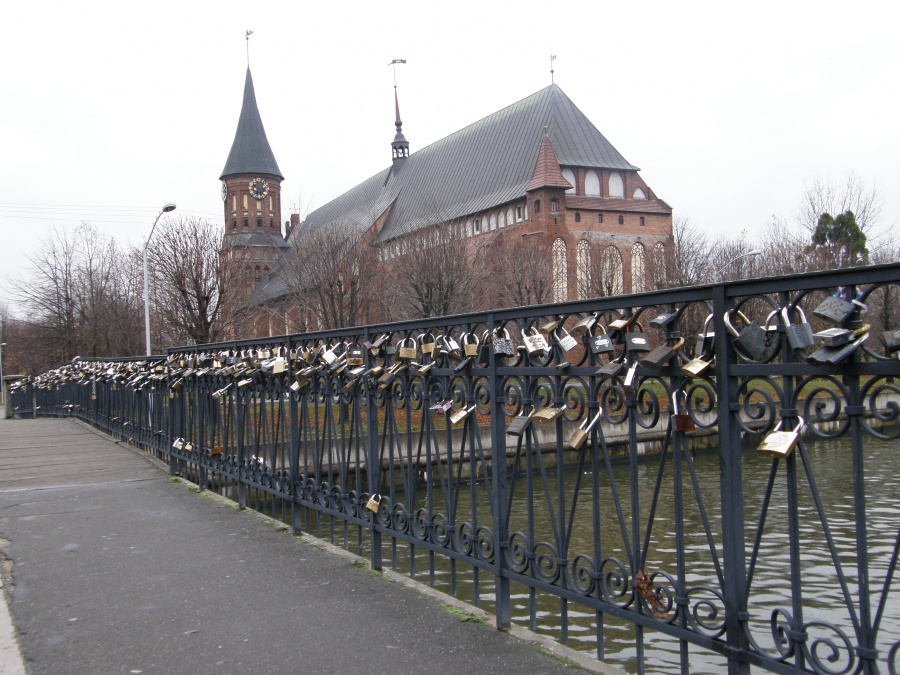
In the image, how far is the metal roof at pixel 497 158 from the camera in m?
58.9

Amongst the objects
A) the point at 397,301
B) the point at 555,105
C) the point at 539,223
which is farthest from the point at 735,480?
the point at 555,105

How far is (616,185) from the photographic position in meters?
61.1

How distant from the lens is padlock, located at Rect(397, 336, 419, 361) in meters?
5.11

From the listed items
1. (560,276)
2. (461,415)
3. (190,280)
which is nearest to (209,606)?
(461,415)

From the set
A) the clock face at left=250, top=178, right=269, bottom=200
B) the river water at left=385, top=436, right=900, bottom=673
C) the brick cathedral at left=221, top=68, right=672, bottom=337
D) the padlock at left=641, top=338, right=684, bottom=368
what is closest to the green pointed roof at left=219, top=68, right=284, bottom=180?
the clock face at left=250, top=178, right=269, bottom=200

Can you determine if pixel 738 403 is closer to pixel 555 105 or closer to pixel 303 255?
pixel 303 255

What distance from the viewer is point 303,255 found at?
30.4 metres

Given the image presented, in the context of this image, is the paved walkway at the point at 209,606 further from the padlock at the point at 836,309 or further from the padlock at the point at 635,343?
the padlock at the point at 836,309

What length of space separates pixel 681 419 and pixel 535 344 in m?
0.95

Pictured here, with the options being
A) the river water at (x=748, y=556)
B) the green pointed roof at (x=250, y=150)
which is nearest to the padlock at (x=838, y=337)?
the river water at (x=748, y=556)

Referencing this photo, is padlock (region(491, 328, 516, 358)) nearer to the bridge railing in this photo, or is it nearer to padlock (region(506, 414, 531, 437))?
Answer: the bridge railing

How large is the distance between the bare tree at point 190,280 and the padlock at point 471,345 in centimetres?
2326

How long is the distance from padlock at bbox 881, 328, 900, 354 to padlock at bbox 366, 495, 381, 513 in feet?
12.1

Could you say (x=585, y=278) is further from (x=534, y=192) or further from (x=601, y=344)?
(x=601, y=344)
